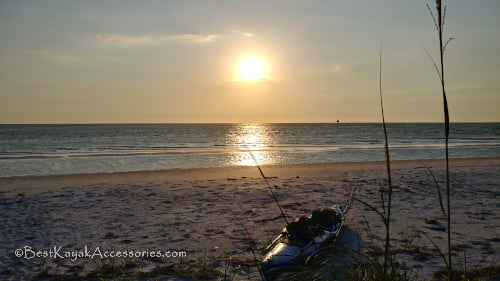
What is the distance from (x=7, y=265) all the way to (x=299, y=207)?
22.7 ft

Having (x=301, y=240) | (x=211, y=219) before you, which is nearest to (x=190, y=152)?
(x=211, y=219)

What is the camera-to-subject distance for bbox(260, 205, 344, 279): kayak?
524cm

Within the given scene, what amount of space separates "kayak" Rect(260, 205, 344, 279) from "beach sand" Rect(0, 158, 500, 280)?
58 centimetres

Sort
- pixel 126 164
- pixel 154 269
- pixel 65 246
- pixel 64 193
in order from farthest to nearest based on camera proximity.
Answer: pixel 126 164 → pixel 64 193 → pixel 65 246 → pixel 154 269

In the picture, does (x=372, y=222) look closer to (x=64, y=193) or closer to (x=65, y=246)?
(x=65, y=246)

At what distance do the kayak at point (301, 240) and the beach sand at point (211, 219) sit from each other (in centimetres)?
58

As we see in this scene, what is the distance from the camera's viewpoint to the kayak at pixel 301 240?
5238 mm

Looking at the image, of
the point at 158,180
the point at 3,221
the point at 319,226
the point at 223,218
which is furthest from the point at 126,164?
the point at 319,226

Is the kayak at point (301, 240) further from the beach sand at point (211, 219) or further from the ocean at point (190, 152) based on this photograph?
the ocean at point (190, 152)

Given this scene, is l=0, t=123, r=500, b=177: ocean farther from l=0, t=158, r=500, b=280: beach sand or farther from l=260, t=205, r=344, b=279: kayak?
l=0, t=158, r=500, b=280: beach sand

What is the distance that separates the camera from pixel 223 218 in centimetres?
935

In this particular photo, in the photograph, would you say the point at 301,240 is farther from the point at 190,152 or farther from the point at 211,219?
the point at 190,152

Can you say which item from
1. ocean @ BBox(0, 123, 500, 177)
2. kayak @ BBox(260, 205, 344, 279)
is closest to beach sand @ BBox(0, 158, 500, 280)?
kayak @ BBox(260, 205, 344, 279)

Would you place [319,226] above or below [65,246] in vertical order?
above
